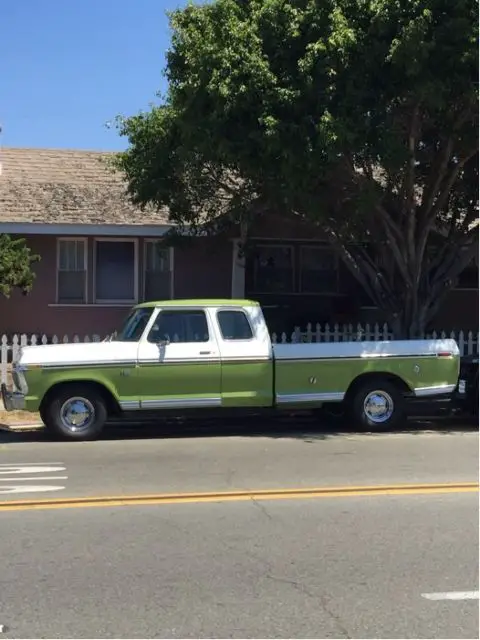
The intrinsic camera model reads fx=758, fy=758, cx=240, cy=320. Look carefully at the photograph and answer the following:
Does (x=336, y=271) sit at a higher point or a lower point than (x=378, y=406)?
higher

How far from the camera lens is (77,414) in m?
10.5

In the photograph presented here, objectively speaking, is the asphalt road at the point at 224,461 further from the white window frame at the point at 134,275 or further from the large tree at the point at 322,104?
the white window frame at the point at 134,275

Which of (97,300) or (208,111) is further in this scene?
(97,300)

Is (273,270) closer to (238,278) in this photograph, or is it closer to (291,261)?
(291,261)

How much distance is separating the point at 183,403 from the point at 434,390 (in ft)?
12.3

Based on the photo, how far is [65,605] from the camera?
447 cm

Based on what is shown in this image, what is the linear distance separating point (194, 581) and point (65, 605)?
2.78 ft

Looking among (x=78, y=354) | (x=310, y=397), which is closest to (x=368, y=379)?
(x=310, y=397)

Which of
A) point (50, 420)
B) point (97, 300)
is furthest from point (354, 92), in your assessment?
point (97, 300)

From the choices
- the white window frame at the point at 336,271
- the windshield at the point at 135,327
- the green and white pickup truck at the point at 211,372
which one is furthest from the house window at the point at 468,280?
the windshield at the point at 135,327

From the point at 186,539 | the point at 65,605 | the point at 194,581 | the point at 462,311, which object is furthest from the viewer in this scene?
the point at 462,311

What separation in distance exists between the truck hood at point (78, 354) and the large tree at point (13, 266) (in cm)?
532

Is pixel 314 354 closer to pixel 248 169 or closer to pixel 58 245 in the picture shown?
pixel 248 169

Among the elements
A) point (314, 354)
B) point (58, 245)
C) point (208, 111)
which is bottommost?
point (314, 354)
